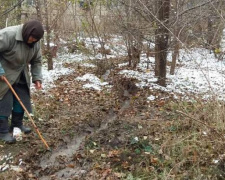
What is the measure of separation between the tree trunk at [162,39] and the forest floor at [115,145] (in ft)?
4.72

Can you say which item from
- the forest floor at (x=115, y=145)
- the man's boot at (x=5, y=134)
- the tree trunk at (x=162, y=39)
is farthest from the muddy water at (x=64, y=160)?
the tree trunk at (x=162, y=39)

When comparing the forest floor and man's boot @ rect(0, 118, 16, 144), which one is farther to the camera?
man's boot @ rect(0, 118, 16, 144)

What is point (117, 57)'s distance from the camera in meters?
10.3

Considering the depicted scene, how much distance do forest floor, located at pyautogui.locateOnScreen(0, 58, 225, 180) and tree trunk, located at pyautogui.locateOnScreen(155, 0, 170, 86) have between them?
1.44 metres

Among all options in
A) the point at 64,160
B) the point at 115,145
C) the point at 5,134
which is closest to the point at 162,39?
the point at 115,145

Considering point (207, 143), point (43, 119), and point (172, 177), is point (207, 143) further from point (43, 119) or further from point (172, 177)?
point (43, 119)

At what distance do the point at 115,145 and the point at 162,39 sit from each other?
A: 3736mm

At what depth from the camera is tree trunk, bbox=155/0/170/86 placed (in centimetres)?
656

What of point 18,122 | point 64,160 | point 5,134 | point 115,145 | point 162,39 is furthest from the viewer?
point 162,39

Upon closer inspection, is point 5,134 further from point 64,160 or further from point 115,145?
point 115,145

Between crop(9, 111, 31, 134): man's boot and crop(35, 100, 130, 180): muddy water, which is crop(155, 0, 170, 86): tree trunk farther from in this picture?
crop(9, 111, 31, 134): man's boot

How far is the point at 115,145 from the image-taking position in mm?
4133

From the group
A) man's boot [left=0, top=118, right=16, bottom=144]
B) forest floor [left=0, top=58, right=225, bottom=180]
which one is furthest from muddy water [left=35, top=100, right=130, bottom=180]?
man's boot [left=0, top=118, right=16, bottom=144]

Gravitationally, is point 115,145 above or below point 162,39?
below
